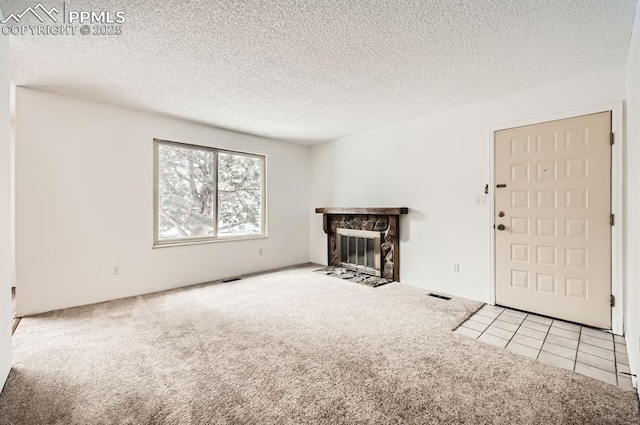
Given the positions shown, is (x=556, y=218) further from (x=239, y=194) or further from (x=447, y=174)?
(x=239, y=194)

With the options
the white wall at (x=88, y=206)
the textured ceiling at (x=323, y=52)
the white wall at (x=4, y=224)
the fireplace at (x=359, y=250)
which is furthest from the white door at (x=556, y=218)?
the white wall at (x=4, y=224)

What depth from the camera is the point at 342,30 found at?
2.03 m

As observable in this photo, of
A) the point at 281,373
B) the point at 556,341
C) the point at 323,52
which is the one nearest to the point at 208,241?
the point at 281,373

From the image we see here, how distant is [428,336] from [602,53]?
2795 mm

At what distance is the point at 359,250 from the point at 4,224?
13.5 feet

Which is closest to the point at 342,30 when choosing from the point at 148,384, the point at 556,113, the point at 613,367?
the point at 556,113

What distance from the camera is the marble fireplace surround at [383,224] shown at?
4.21 metres

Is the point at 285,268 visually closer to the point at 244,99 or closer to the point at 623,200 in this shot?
the point at 244,99

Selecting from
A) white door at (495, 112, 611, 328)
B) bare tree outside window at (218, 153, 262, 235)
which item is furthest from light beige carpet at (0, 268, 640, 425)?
bare tree outside window at (218, 153, 262, 235)

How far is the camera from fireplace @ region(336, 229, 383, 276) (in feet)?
14.8

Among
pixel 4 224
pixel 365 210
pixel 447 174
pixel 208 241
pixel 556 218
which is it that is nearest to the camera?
pixel 4 224

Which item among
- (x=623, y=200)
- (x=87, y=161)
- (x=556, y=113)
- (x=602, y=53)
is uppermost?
(x=602, y=53)

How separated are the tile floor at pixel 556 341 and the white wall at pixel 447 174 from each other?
1.94 feet

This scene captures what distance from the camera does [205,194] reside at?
4.38m
